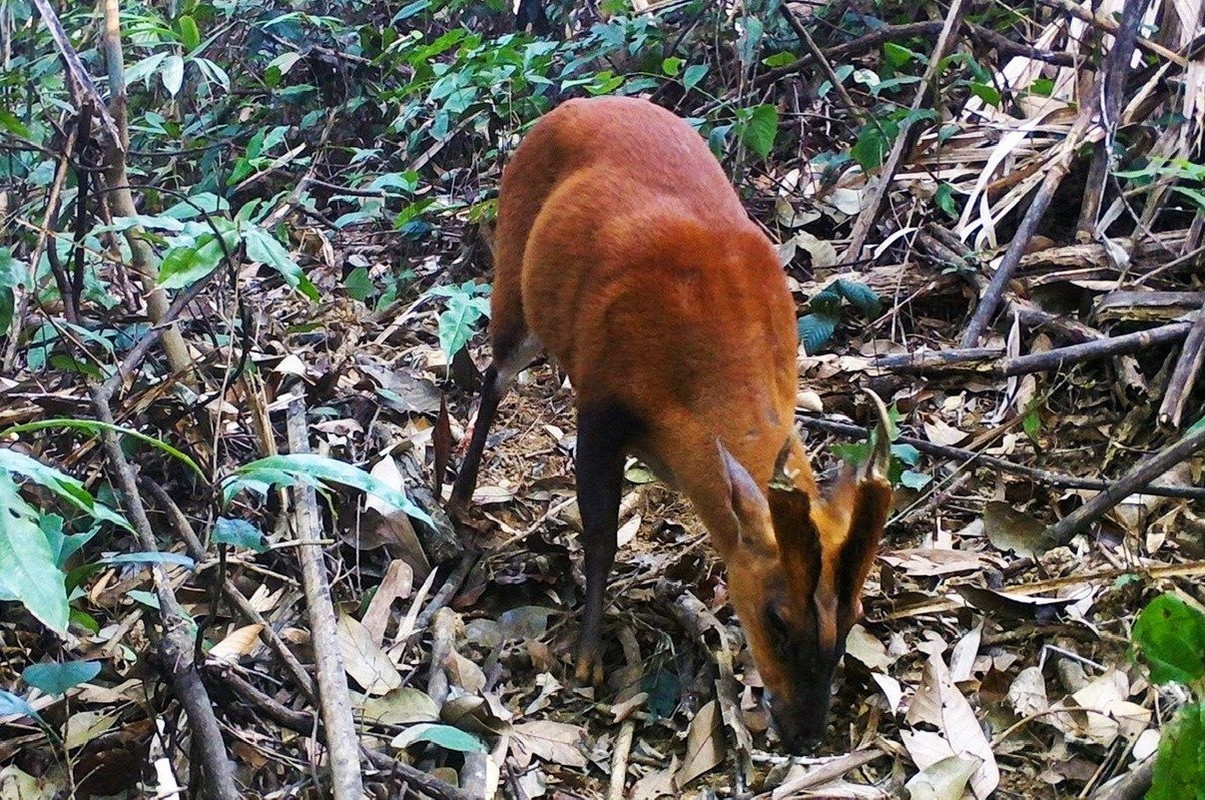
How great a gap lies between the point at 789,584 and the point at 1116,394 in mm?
2245

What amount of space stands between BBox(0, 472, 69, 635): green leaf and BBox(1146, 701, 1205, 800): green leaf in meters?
2.06

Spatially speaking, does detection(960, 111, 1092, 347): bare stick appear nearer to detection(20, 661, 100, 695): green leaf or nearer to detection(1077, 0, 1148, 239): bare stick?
detection(1077, 0, 1148, 239): bare stick

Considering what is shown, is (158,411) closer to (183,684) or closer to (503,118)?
(183,684)

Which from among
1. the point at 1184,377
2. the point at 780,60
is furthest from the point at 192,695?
the point at 780,60

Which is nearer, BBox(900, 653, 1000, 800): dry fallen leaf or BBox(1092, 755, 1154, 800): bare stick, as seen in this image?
BBox(1092, 755, 1154, 800): bare stick

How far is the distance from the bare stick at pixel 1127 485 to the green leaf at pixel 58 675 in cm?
324

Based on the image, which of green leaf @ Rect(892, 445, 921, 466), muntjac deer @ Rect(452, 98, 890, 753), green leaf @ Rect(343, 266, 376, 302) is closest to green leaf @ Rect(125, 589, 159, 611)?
muntjac deer @ Rect(452, 98, 890, 753)

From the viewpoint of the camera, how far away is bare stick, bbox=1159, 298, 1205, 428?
169 inches

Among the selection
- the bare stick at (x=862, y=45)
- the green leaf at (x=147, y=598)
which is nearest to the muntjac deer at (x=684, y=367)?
the green leaf at (x=147, y=598)

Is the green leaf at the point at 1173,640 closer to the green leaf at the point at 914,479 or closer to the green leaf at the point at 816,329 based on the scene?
the green leaf at the point at 914,479

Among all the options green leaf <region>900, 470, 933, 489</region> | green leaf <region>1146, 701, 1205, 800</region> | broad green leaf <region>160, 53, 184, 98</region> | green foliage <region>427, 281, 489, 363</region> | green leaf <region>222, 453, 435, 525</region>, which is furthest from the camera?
broad green leaf <region>160, 53, 184, 98</region>

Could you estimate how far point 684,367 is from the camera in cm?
391

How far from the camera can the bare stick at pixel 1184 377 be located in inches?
169

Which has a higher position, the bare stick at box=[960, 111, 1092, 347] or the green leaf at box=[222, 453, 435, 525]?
the green leaf at box=[222, 453, 435, 525]
